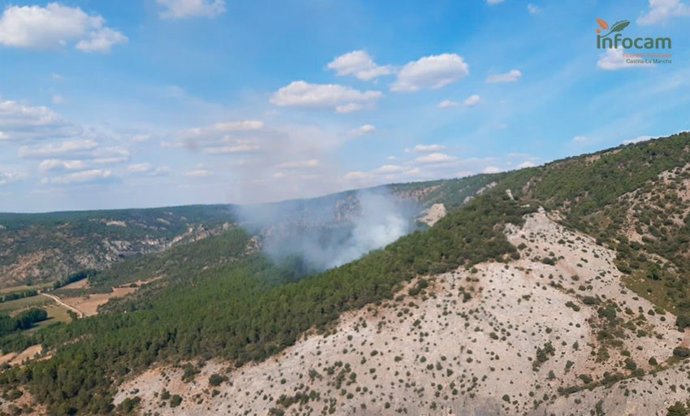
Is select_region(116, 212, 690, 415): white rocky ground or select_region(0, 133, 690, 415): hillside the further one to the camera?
select_region(0, 133, 690, 415): hillside

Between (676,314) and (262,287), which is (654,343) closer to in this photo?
(676,314)

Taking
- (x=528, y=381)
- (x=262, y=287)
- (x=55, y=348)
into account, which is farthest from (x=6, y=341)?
(x=528, y=381)

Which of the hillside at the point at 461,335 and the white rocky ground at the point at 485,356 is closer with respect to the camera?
the white rocky ground at the point at 485,356

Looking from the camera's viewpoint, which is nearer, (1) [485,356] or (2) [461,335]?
(1) [485,356]

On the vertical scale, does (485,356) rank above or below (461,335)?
below
